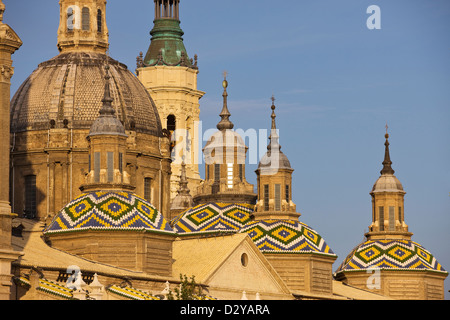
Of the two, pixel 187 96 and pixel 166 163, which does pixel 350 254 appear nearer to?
pixel 166 163

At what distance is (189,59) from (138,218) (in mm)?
58960

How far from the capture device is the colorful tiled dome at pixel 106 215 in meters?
102

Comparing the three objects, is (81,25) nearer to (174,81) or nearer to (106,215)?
(106,215)

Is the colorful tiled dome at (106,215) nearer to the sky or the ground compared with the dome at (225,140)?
nearer to the ground

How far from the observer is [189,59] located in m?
160

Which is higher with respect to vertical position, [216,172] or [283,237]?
[216,172]

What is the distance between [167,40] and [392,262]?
129 ft

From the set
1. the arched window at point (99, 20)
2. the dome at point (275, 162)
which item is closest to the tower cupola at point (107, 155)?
the arched window at point (99, 20)

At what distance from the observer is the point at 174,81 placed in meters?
158

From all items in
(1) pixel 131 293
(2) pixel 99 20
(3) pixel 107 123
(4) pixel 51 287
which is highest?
(2) pixel 99 20

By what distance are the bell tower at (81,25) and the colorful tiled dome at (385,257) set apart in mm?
25671

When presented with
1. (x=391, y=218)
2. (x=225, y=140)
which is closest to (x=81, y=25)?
(x=225, y=140)

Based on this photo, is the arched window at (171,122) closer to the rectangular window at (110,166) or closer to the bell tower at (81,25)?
the bell tower at (81,25)

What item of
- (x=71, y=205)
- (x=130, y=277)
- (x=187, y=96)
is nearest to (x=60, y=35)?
(x=71, y=205)
